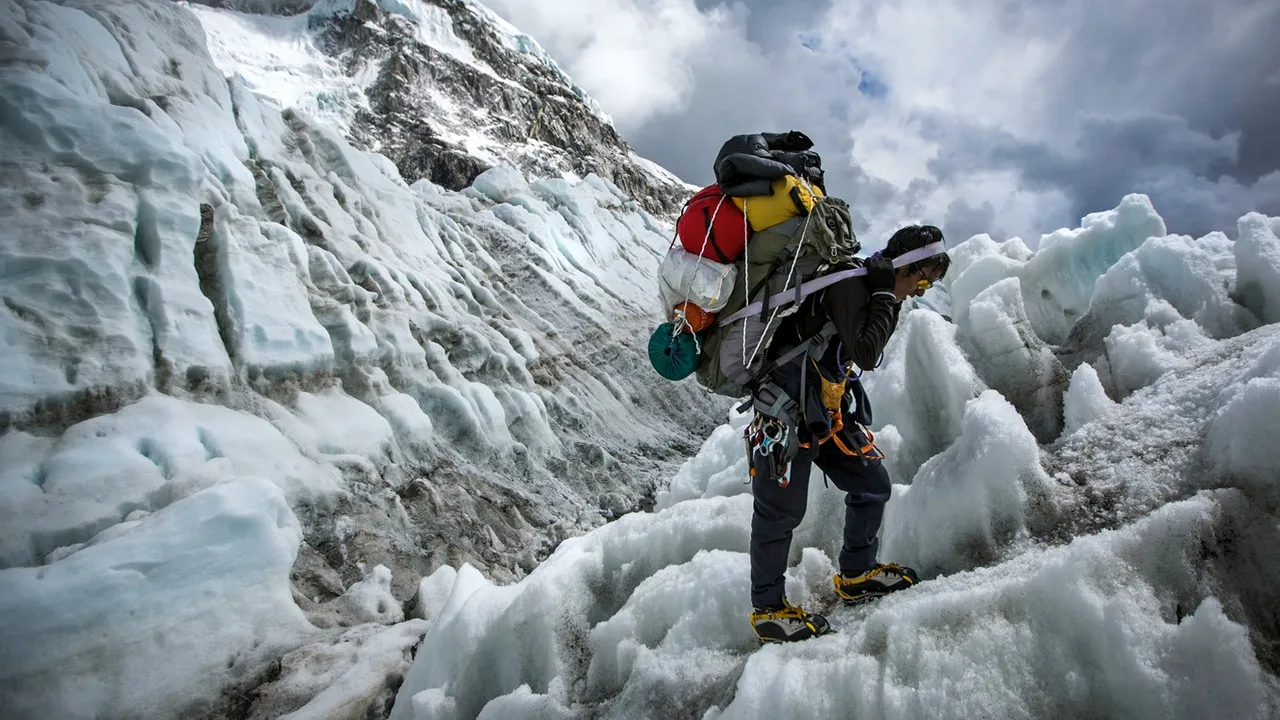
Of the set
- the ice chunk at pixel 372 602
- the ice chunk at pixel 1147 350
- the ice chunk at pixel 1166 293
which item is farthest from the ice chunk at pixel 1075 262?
the ice chunk at pixel 372 602

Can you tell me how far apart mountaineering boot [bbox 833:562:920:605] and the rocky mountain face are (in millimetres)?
56159

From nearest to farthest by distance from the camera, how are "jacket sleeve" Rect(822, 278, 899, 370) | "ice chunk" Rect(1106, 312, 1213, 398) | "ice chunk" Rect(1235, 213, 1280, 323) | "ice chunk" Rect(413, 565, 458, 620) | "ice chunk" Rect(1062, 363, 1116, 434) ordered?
"jacket sleeve" Rect(822, 278, 899, 370) → "ice chunk" Rect(1062, 363, 1116, 434) → "ice chunk" Rect(1106, 312, 1213, 398) → "ice chunk" Rect(1235, 213, 1280, 323) → "ice chunk" Rect(413, 565, 458, 620)

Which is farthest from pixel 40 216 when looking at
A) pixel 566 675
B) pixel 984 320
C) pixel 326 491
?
pixel 984 320

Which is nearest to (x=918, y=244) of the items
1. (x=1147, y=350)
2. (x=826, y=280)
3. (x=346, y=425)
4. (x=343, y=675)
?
(x=826, y=280)

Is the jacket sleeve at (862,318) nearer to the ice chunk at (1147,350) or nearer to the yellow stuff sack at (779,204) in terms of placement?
the yellow stuff sack at (779,204)

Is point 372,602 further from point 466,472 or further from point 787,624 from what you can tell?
point 787,624

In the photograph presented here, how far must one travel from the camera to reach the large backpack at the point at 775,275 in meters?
2.85

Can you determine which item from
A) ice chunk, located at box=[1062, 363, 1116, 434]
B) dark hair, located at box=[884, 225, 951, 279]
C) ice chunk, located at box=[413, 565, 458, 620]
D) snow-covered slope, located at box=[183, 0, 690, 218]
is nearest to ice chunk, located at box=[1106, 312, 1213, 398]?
ice chunk, located at box=[1062, 363, 1116, 434]

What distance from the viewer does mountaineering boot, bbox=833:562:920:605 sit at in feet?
9.68

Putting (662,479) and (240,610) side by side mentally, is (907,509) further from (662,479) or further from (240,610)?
(662,479)

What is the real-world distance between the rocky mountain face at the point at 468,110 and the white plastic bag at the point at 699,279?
183 ft

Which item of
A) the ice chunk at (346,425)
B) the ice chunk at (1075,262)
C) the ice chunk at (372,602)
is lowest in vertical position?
the ice chunk at (372,602)

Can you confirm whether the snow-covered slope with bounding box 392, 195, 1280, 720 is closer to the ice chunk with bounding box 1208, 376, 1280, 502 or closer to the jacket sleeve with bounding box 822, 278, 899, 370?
the ice chunk with bounding box 1208, 376, 1280, 502

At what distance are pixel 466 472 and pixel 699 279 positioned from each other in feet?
30.5
